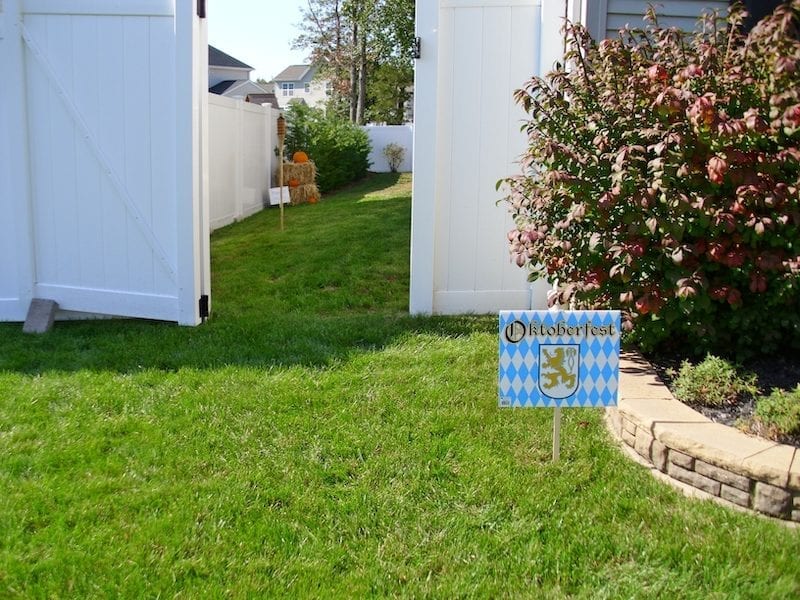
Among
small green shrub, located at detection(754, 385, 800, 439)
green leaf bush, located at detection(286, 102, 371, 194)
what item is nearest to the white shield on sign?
small green shrub, located at detection(754, 385, 800, 439)

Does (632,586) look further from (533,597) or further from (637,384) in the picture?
(637,384)

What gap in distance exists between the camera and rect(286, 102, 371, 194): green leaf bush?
14109 millimetres

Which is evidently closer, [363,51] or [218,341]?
[218,341]

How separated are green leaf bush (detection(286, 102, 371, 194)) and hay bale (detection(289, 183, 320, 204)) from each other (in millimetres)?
1178

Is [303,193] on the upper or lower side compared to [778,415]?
upper

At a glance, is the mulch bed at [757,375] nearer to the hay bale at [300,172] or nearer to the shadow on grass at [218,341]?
the shadow on grass at [218,341]

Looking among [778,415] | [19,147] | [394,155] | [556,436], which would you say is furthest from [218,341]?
[394,155]

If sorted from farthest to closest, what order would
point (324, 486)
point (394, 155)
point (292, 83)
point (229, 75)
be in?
1. point (292, 83)
2. point (229, 75)
3. point (394, 155)
4. point (324, 486)

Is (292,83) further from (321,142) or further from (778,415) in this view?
(778,415)

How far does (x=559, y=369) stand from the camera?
3289mm

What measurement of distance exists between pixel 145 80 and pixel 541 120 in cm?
269

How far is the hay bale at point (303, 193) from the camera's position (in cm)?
1263

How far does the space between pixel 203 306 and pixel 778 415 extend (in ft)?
12.4

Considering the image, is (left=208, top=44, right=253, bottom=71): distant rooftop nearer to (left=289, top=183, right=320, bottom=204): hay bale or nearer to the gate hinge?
(left=289, top=183, right=320, bottom=204): hay bale
